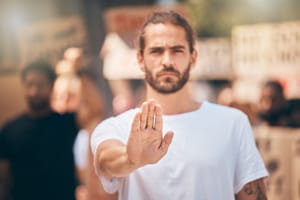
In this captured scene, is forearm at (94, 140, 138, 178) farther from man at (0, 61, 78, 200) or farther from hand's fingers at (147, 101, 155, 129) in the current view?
man at (0, 61, 78, 200)

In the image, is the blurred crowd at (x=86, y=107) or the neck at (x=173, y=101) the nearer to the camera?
the neck at (x=173, y=101)

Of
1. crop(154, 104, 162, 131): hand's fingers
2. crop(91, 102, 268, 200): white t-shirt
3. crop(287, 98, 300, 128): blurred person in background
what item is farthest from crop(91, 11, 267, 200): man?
crop(287, 98, 300, 128): blurred person in background

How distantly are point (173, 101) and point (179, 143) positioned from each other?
0.56ft

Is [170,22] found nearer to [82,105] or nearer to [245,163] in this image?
[245,163]

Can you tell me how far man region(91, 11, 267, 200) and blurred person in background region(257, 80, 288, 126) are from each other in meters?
2.41

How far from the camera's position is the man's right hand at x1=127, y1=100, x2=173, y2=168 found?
2393 mm

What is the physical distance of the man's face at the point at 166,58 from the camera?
266cm

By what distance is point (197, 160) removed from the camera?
261 centimetres

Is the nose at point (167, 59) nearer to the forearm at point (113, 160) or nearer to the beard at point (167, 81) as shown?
the beard at point (167, 81)

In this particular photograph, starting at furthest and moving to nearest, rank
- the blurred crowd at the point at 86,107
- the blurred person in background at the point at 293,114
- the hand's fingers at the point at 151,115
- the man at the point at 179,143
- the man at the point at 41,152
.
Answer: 1. the blurred person in background at the point at 293,114
2. the blurred crowd at the point at 86,107
3. the man at the point at 41,152
4. the man at the point at 179,143
5. the hand's fingers at the point at 151,115

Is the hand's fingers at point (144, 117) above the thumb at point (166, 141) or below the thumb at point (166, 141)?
above

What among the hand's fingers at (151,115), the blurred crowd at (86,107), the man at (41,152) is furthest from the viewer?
the blurred crowd at (86,107)

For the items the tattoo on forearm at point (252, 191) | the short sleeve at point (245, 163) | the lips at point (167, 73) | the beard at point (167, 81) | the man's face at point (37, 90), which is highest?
the lips at point (167, 73)

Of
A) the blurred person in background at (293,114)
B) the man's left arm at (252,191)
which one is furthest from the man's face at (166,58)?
the blurred person in background at (293,114)
